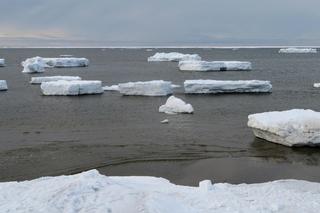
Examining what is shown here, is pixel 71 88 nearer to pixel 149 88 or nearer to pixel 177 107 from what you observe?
pixel 149 88

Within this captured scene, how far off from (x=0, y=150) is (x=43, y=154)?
2.01m

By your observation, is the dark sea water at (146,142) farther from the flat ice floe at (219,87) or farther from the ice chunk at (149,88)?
the flat ice floe at (219,87)

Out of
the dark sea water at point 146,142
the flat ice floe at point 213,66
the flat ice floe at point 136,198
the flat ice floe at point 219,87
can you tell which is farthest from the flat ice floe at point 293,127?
the flat ice floe at point 213,66

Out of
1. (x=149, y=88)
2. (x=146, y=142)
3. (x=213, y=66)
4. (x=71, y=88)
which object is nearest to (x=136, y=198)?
(x=146, y=142)

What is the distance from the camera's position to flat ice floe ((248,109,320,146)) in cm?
1788

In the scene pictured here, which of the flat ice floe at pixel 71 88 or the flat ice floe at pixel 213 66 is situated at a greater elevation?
the flat ice floe at pixel 213 66

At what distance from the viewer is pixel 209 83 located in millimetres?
34188

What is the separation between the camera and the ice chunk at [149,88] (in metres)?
33.8

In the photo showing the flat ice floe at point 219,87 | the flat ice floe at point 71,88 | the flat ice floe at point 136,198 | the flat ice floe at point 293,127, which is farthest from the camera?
the flat ice floe at point 71,88

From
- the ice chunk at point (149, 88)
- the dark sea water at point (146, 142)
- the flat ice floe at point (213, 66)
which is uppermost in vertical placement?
the flat ice floe at point (213, 66)

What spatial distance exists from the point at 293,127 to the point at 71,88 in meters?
19.8

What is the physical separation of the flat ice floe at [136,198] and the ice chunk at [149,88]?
72.4 ft

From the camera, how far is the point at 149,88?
33.9 meters

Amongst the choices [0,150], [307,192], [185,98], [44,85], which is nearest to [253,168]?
[307,192]
